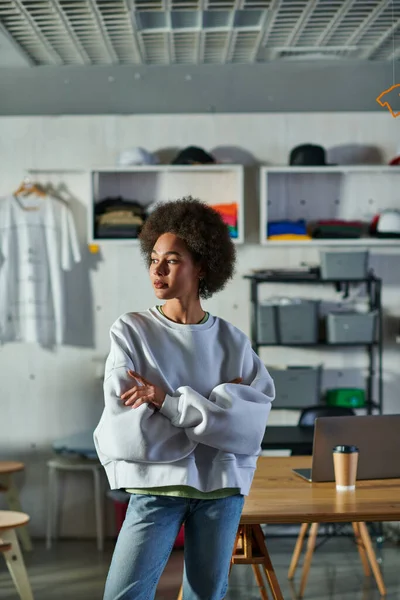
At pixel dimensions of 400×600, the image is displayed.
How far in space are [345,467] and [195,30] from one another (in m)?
3.23

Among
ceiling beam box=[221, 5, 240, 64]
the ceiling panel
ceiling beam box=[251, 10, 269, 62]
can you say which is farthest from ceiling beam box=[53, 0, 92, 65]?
ceiling beam box=[251, 10, 269, 62]

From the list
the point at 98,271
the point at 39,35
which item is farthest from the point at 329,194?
the point at 39,35

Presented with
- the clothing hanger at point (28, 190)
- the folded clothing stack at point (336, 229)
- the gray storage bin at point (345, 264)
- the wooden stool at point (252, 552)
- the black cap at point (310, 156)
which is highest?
the black cap at point (310, 156)

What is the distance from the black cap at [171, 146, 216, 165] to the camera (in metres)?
5.47

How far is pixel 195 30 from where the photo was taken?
5.21 meters

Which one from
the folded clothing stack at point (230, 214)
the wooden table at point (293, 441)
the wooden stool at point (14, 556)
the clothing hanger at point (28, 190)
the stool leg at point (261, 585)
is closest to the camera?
the stool leg at point (261, 585)

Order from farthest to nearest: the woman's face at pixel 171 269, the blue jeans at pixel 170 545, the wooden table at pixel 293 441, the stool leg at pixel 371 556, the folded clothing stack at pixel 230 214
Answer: the folded clothing stack at pixel 230 214
the wooden table at pixel 293 441
the stool leg at pixel 371 556
the woman's face at pixel 171 269
the blue jeans at pixel 170 545

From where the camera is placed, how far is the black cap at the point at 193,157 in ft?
17.9

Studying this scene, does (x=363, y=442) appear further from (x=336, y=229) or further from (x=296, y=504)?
(x=336, y=229)

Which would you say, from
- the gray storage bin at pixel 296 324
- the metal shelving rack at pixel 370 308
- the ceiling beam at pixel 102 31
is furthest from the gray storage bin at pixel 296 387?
the ceiling beam at pixel 102 31

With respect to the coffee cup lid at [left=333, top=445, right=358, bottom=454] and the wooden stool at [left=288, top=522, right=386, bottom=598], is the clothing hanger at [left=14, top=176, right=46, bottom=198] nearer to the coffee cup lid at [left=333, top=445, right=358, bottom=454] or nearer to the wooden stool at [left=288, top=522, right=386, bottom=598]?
the wooden stool at [left=288, top=522, right=386, bottom=598]

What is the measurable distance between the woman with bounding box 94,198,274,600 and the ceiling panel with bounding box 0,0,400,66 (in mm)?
3172

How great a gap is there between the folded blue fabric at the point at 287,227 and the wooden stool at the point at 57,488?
6.13 feet

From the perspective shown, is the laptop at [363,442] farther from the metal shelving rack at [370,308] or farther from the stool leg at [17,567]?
the metal shelving rack at [370,308]
